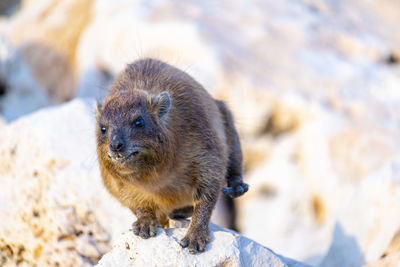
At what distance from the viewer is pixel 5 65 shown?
1359 cm

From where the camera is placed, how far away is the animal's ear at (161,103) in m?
6.89

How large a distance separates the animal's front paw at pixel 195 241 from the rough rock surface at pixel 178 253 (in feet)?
0.16

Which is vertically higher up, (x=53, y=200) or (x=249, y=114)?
(x=53, y=200)

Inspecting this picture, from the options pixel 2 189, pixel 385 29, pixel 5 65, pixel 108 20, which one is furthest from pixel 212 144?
pixel 385 29

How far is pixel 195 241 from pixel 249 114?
280 inches

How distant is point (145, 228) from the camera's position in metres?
6.54

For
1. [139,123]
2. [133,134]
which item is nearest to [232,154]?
[139,123]

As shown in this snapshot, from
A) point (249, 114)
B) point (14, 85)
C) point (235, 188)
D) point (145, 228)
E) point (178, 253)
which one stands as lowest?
point (14, 85)

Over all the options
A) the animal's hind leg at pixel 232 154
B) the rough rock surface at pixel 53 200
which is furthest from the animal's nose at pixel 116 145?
the animal's hind leg at pixel 232 154

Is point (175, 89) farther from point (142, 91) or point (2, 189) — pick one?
point (2, 189)

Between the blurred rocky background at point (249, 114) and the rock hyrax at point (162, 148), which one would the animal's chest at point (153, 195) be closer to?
the rock hyrax at point (162, 148)

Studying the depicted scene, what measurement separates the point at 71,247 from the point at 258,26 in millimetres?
8874

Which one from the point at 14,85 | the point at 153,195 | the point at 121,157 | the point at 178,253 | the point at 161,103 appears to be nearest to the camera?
the point at 178,253

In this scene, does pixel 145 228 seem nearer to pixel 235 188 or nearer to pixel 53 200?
pixel 235 188
